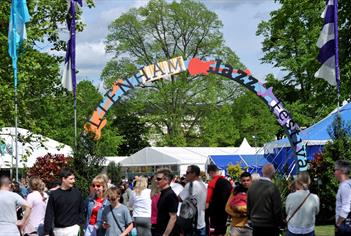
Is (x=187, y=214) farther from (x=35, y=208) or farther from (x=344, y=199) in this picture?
(x=35, y=208)

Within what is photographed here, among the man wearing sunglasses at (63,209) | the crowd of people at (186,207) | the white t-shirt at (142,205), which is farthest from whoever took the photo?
the white t-shirt at (142,205)

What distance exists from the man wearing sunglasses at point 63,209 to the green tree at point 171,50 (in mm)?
47330

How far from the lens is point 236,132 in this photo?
61.6 metres

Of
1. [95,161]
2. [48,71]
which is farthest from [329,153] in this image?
[48,71]

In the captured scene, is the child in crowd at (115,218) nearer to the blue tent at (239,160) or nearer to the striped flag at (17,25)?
the striped flag at (17,25)

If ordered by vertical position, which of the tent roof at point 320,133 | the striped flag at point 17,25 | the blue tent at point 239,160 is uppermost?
the striped flag at point 17,25

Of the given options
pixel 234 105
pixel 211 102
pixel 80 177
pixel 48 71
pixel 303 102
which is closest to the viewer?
pixel 80 177

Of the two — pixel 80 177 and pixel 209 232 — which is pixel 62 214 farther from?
pixel 80 177

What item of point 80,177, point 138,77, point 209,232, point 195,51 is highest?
point 195,51

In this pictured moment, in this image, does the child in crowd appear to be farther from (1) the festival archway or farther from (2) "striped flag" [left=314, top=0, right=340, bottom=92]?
(1) the festival archway

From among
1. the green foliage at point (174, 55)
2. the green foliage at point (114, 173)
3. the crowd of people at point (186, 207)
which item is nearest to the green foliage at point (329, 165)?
the crowd of people at point (186, 207)

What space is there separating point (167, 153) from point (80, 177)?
23806 millimetres

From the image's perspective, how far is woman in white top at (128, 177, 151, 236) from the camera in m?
12.8

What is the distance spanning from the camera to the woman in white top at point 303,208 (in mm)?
10484
